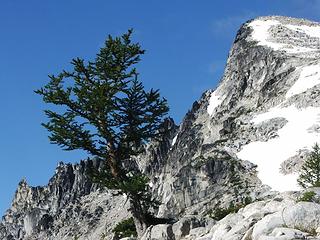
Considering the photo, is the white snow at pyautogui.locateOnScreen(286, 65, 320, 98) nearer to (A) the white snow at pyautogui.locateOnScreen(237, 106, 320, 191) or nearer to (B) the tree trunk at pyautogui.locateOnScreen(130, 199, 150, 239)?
(A) the white snow at pyautogui.locateOnScreen(237, 106, 320, 191)

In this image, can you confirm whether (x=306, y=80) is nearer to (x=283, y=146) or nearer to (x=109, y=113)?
(x=283, y=146)

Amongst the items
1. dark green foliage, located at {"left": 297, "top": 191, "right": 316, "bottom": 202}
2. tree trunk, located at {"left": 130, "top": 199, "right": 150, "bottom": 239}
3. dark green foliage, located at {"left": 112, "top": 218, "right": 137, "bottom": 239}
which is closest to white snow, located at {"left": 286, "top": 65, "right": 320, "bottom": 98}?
dark green foliage, located at {"left": 112, "top": 218, "right": 137, "bottom": 239}

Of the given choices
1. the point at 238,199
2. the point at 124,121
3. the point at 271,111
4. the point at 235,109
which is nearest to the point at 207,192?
the point at 238,199

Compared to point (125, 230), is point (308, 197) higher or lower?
lower

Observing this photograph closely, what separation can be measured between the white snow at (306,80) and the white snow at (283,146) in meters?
9.06

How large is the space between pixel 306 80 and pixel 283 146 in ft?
111

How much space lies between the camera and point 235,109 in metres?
195

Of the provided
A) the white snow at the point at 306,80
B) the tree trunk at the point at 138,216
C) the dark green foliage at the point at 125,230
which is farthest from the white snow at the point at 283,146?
the tree trunk at the point at 138,216

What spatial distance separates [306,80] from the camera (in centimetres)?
16538

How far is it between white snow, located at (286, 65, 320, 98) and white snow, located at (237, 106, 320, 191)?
9.06 meters

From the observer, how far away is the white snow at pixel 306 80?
162 m

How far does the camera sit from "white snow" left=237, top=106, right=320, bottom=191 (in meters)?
126

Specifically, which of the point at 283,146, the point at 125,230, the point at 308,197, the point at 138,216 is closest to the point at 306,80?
the point at 283,146

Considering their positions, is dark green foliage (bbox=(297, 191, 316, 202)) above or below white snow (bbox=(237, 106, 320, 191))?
below
